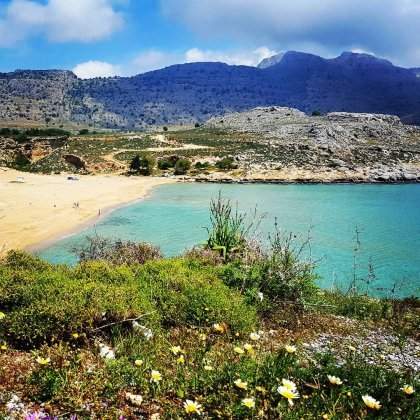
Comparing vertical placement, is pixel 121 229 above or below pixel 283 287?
below

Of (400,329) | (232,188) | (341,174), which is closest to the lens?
(400,329)

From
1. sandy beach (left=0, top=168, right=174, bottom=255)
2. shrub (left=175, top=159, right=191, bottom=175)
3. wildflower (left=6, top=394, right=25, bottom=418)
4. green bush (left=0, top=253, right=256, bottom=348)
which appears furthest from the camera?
shrub (left=175, top=159, right=191, bottom=175)

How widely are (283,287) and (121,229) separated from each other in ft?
66.4

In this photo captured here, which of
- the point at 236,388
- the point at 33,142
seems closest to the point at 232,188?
the point at 33,142

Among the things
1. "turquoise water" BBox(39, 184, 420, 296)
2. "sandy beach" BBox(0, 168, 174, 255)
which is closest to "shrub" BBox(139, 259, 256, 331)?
"turquoise water" BBox(39, 184, 420, 296)

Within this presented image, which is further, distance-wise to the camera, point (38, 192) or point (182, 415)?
point (38, 192)

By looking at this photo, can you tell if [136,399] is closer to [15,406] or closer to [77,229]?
[15,406]

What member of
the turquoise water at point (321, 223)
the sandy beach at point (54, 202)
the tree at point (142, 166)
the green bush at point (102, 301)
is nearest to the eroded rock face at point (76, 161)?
the sandy beach at point (54, 202)

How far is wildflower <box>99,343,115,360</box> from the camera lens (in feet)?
16.6

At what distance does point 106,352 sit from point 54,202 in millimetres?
31944

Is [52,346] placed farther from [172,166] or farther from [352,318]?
[172,166]

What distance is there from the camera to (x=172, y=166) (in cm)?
6656

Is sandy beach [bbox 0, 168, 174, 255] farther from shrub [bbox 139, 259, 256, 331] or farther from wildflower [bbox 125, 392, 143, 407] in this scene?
wildflower [bbox 125, 392, 143, 407]

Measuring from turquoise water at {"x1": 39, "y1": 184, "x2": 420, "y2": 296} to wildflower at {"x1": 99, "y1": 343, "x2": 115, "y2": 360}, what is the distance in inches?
256
